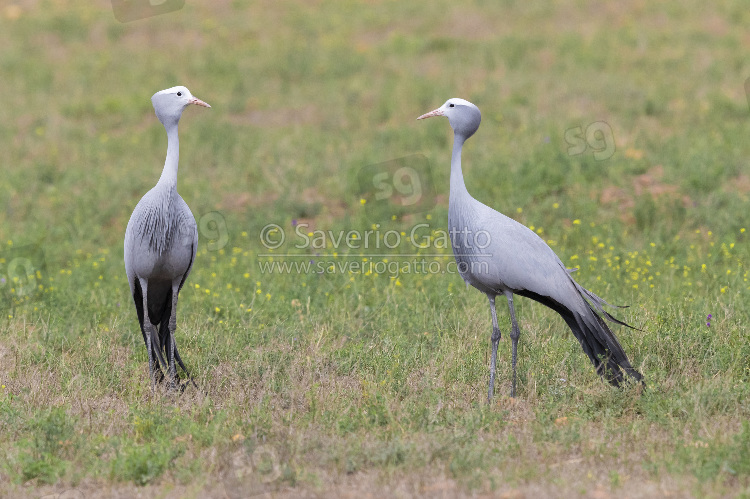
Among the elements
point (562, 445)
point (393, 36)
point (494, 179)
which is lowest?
point (562, 445)

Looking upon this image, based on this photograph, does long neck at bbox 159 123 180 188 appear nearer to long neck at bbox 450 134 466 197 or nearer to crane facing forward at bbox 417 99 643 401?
crane facing forward at bbox 417 99 643 401

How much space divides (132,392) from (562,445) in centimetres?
299

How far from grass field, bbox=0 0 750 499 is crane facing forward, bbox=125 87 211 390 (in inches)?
16.5

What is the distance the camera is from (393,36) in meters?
16.4

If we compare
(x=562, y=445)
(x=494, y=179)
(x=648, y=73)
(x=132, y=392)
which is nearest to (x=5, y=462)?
(x=132, y=392)

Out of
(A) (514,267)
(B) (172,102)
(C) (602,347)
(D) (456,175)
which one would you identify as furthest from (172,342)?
(C) (602,347)

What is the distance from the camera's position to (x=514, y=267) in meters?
5.81

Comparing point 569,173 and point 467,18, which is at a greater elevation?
point 467,18

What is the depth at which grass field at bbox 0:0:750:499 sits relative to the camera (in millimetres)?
4820

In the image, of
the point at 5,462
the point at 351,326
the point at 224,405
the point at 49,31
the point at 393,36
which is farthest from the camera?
the point at 49,31

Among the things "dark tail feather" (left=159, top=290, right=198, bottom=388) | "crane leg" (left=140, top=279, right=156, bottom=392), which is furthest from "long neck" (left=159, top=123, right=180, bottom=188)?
"dark tail feather" (left=159, top=290, right=198, bottom=388)

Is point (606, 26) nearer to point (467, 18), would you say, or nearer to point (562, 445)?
point (467, 18)

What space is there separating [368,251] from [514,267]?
150 inches

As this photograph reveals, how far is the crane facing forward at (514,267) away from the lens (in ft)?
19.0
